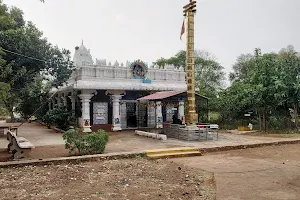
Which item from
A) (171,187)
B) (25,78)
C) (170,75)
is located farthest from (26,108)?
(171,187)

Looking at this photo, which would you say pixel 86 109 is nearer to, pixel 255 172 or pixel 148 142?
pixel 148 142

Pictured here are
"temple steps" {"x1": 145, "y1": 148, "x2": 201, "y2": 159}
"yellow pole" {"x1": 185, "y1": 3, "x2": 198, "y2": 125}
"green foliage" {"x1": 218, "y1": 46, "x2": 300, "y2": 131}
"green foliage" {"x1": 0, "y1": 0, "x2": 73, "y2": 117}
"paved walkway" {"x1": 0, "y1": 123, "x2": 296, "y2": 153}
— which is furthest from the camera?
"green foliage" {"x1": 218, "y1": 46, "x2": 300, "y2": 131}

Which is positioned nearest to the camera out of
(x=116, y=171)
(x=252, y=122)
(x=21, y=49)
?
(x=116, y=171)

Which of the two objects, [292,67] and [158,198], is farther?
[292,67]

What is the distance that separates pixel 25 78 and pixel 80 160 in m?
8.87

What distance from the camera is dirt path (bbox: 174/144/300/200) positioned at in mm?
5156

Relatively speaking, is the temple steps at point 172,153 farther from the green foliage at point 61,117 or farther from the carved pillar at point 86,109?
the green foliage at point 61,117

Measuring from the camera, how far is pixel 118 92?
1772cm

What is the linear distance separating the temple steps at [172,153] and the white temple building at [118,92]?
5641 mm

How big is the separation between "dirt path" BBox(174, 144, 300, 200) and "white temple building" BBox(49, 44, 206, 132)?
675cm

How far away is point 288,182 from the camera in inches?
230

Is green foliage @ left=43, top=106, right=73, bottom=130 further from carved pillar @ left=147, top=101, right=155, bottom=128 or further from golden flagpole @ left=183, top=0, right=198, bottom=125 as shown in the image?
golden flagpole @ left=183, top=0, right=198, bottom=125

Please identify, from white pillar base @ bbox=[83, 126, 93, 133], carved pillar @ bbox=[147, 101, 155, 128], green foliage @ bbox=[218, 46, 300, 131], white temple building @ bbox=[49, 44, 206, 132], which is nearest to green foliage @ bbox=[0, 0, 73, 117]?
white temple building @ bbox=[49, 44, 206, 132]

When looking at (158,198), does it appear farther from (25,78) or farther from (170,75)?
(170,75)
